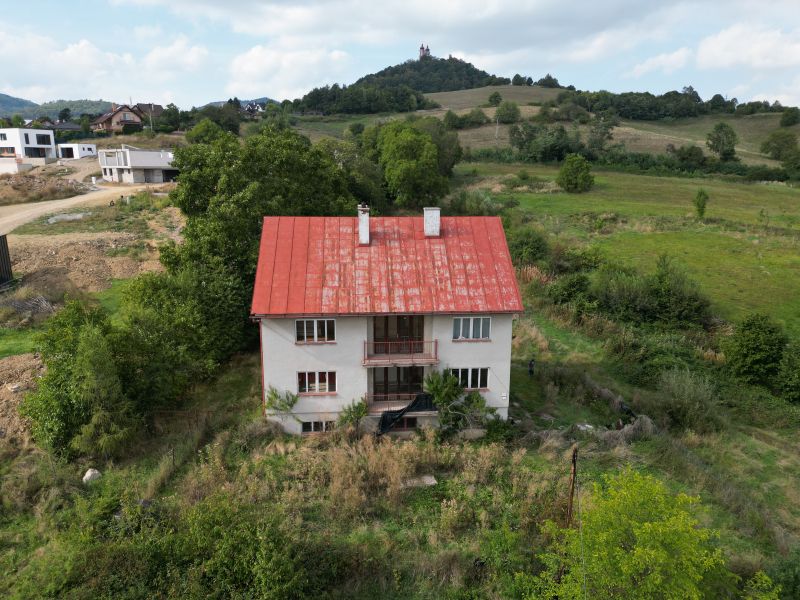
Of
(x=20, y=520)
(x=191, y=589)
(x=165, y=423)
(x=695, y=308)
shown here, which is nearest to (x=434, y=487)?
(x=191, y=589)

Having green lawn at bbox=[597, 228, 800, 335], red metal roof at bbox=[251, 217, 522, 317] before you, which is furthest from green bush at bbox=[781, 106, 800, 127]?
red metal roof at bbox=[251, 217, 522, 317]

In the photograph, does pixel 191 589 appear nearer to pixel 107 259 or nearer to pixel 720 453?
pixel 720 453

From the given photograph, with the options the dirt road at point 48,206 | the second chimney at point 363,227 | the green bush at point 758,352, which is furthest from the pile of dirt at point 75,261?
the green bush at point 758,352

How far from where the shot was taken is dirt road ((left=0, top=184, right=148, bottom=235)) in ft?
179

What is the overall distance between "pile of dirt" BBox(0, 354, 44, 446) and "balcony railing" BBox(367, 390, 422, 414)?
1335cm

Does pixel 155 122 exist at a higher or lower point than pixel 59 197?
higher

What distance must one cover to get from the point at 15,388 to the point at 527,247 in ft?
117

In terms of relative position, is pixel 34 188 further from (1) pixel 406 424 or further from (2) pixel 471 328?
(2) pixel 471 328

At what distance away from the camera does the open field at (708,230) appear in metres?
39.7

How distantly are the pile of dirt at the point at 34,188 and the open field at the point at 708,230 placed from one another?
52629 mm

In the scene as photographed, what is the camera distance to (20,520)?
17906 mm

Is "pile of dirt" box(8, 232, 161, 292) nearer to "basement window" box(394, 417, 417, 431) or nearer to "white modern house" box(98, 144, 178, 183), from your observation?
"basement window" box(394, 417, 417, 431)

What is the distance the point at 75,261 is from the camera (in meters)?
42.8

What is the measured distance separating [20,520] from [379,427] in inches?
494
